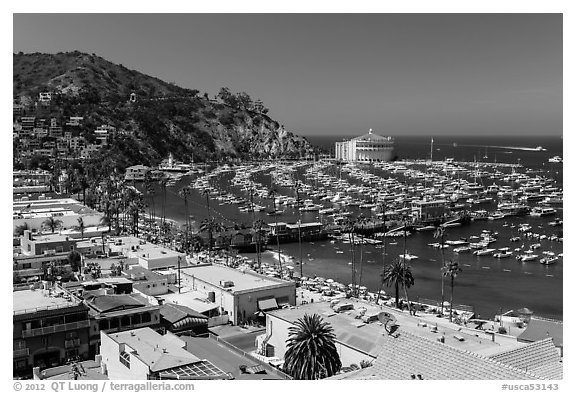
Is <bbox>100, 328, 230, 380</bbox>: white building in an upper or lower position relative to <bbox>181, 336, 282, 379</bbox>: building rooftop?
upper

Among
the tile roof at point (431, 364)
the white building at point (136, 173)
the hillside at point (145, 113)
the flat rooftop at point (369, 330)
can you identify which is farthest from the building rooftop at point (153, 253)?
the hillside at point (145, 113)

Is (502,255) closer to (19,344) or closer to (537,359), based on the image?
(537,359)

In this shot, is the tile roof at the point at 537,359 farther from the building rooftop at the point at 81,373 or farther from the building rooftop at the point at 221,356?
the building rooftop at the point at 81,373

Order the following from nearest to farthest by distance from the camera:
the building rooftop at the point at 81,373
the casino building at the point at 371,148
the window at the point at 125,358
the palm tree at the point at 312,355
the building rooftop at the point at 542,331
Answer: the window at the point at 125,358, the building rooftop at the point at 81,373, the palm tree at the point at 312,355, the building rooftop at the point at 542,331, the casino building at the point at 371,148

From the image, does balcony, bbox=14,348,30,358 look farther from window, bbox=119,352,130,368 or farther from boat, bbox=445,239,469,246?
boat, bbox=445,239,469,246

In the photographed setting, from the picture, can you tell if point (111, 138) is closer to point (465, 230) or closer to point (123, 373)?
point (465, 230)

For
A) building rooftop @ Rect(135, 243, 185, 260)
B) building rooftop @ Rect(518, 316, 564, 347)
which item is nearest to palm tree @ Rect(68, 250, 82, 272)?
building rooftop @ Rect(135, 243, 185, 260)

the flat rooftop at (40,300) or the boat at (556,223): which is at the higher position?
the flat rooftop at (40,300)
